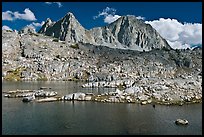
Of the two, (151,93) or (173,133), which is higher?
(151,93)

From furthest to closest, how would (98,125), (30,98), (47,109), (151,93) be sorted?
1. (151,93)
2. (30,98)
3. (47,109)
4. (98,125)

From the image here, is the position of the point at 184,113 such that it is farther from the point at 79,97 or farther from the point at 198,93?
the point at 79,97

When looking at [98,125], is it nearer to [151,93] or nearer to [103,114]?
[103,114]

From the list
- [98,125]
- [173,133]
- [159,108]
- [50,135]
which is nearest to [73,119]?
[98,125]

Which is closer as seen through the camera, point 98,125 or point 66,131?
point 66,131

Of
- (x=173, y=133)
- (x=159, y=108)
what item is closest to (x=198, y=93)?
(x=159, y=108)

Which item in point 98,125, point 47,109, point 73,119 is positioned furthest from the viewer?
point 47,109
